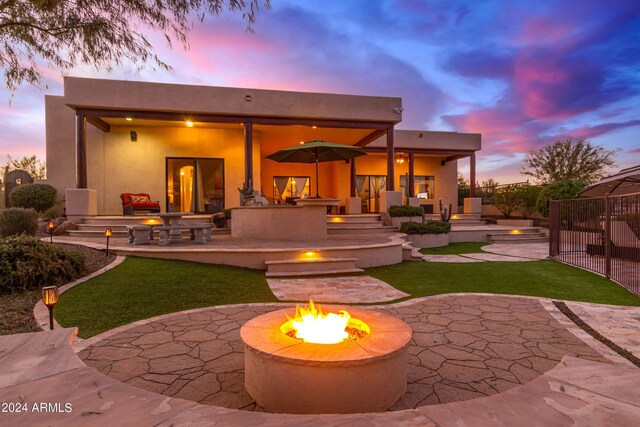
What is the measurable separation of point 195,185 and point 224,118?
392cm

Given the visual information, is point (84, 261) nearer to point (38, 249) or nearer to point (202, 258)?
point (38, 249)

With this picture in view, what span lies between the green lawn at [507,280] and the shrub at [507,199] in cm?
942

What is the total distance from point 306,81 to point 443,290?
40.7 ft

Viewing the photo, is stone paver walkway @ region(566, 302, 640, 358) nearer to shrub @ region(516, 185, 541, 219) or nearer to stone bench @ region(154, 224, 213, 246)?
stone bench @ region(154, 224, 213, 246)

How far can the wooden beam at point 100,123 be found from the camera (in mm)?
12391

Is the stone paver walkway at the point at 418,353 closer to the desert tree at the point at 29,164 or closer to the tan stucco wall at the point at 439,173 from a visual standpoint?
the tan stucco wall at the point at 439,173

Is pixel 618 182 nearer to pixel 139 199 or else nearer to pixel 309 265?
pixel 309 265

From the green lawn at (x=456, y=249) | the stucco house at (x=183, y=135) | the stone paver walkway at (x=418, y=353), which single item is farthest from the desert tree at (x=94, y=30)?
the green lawn at (x=456, y=249)

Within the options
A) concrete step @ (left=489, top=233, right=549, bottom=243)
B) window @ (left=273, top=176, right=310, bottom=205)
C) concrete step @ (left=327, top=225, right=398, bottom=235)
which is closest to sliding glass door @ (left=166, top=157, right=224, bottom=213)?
window @ (left=273, top=176, right=310, bottom=205)

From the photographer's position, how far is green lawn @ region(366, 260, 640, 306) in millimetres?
5594

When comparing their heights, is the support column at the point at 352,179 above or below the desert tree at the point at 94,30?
below

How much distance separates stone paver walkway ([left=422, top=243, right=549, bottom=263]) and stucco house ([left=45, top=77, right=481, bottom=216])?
427cm

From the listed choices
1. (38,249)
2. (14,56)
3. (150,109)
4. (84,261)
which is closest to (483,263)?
(84,261)

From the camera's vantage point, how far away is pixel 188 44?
231 inches
